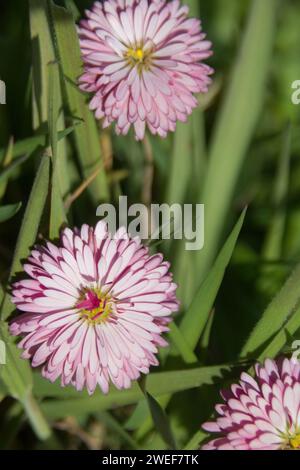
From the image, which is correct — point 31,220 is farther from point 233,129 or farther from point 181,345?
point 233,129

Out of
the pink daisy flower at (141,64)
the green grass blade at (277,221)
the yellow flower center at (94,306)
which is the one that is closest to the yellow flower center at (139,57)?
the pink daisy flower at (141,64)

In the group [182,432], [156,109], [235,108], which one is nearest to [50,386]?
[182,432]

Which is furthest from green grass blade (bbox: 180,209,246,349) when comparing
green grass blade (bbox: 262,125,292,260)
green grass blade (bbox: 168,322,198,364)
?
green grass blade (bbox: 262,125,292,260)

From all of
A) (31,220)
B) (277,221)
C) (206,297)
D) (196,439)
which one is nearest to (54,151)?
(31,220)

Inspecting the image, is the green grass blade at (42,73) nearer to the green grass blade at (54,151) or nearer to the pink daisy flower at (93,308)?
the green grass blade at (54,151)
